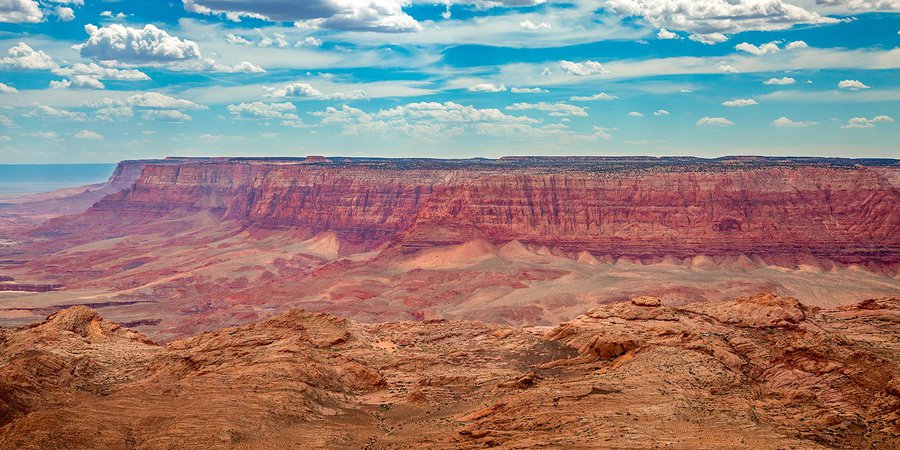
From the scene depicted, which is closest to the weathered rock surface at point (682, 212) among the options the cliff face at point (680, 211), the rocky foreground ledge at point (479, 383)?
the cliff face at point (680, 211)

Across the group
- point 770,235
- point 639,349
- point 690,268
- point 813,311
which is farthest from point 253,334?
point 770,235

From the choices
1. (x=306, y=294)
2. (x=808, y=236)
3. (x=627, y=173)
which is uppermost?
(x=627, y=173)

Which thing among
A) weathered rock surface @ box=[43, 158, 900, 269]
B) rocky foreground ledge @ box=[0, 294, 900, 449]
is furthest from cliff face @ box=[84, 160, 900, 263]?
rocky foreground ledge @ box=[0, 294, 900, 449]

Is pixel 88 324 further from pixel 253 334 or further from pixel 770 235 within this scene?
pixel 770 235

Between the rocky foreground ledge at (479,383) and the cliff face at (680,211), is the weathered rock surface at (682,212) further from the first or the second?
the rocky foreground ledge at (479,383)

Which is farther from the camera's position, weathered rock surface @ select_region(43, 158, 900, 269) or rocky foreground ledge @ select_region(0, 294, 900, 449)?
weathered rock surface @ select_region(43, 158, 900, 269)

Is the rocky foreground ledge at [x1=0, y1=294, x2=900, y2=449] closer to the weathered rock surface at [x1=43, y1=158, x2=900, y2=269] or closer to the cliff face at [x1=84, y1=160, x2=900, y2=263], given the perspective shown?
the weathered rock surface at [x1=43, y1=158, x2=900, y2=269]

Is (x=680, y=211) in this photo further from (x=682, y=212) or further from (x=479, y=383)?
(x=479, y=383)

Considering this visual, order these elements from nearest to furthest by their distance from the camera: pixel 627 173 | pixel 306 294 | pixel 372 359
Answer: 1. pixel 372 359
2. pixel 306 294
3. pixel 627 173
